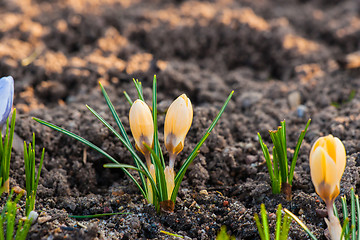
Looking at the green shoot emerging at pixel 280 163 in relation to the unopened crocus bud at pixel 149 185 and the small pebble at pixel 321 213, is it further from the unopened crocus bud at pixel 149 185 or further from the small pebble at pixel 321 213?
the unopened crocus bud at pixel 149 185

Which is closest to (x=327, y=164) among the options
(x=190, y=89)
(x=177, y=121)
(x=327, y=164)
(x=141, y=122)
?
(x=327, y=164)

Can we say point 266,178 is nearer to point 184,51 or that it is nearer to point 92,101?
point 92,101

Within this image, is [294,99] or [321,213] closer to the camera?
[321,213]

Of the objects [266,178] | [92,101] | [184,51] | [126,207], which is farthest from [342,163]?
[184,51]

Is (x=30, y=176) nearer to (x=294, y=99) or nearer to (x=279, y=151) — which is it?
(x=279, y=151)

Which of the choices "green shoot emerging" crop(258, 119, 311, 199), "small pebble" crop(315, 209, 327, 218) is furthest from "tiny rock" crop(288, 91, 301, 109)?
"small pebble" crop(315, 209, 327, 218)

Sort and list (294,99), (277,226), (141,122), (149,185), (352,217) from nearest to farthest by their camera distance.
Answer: (277,226), (352,217), (141,122), (149,185), (294,99)

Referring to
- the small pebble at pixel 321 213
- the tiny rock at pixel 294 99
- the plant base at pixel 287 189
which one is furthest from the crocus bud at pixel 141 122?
the tiny rock at pixel 294 99

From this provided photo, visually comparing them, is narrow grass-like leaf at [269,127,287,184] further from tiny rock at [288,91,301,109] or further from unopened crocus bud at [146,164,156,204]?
tiny rock at [288,91,301,109]
